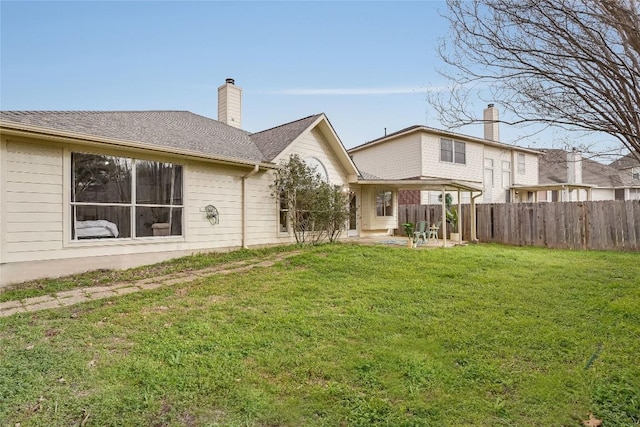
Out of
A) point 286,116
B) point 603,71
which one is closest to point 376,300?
point 603,71

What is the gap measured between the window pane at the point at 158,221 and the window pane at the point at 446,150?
1494 cm

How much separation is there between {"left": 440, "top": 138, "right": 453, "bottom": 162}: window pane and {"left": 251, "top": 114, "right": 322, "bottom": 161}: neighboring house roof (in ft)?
31.7

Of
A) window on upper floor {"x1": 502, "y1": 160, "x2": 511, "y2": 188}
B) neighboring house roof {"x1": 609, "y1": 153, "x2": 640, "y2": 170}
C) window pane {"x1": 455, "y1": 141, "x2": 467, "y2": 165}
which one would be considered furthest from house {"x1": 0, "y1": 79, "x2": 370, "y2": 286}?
window on upper floor {"x1": 502, "y1": 160, "x2": 511, "y2": 188}

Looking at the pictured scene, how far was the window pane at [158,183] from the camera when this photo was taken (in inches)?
334

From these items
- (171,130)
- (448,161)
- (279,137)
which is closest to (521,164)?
(448,161)

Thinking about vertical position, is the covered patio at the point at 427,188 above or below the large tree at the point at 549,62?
below

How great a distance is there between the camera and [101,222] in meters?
7.86

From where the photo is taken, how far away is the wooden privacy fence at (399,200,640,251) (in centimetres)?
1192

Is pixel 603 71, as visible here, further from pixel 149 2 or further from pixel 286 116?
pixel 286 116

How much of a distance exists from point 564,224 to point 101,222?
14934 mm

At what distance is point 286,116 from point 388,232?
11046 millimetres

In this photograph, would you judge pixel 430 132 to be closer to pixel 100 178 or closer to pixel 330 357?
pixel 100 178

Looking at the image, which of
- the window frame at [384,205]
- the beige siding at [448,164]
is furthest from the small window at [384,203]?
the beige siding at [448,164]

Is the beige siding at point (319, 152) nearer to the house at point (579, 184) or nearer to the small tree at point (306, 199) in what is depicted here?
the small tree at point (306, 199)
